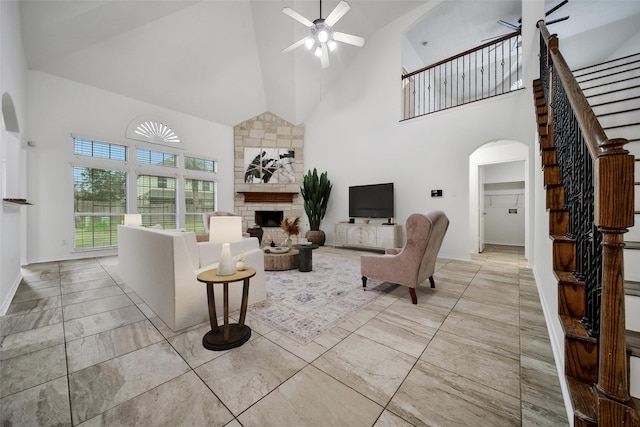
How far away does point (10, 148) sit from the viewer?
309 cm

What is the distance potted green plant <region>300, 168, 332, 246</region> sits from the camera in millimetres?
6402

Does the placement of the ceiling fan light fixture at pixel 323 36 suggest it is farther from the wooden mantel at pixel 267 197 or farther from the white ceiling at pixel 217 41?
the wooden mantel at pixel 267 197

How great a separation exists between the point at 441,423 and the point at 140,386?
1.58 metres

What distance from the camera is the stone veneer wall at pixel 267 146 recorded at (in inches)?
276

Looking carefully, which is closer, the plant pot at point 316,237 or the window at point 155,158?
the window at point 155,158

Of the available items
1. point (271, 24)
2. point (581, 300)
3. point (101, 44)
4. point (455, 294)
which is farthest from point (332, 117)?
point (581, 300)

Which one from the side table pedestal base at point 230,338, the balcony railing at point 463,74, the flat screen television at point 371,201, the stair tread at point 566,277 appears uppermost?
the balcony railing at point 463,74

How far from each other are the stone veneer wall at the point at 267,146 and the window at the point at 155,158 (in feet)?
5.43

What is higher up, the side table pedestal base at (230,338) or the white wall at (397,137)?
the white wall at (397,137)

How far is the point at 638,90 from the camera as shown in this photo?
102 inches

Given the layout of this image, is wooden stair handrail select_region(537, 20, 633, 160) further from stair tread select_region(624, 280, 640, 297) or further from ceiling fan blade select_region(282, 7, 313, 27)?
ceiling fan blade select_region(282, 7, 313, 27)

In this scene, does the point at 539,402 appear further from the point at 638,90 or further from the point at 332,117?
the point at 332,117

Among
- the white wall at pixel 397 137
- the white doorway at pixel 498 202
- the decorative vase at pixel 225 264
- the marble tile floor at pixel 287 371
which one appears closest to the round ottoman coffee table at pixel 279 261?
the marble tile floor at pixel 287 371

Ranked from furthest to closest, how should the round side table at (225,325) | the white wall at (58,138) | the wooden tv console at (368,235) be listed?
the wooden tv console at (368,235) → the white wall at (58,138) → the round side table at (225,325)
